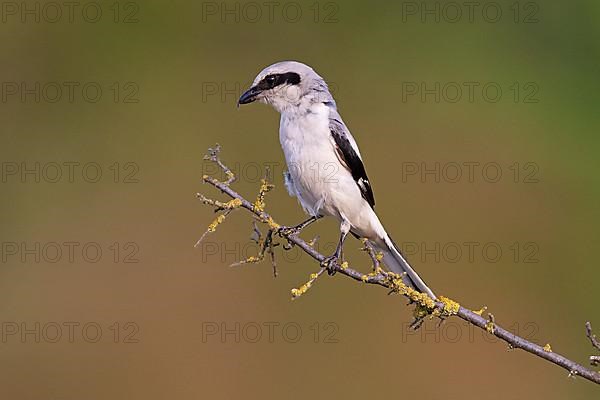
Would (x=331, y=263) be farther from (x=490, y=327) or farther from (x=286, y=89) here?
(x=286, y=89)

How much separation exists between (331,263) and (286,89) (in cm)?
117

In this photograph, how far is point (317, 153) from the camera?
4383 millimetres

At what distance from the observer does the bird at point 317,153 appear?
4.39 metres

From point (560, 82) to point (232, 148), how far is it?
14.8 ft

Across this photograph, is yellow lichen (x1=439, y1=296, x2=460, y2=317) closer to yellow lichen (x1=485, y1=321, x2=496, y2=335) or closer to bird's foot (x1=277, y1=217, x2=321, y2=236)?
yellow lichen (x1=485, y1=321, x2=496, y2=335)

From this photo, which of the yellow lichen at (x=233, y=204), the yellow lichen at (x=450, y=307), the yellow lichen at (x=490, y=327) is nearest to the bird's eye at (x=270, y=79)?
the yellow lichen at (x=233, y=204)

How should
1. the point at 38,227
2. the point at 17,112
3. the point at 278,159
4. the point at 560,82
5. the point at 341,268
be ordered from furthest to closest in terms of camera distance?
the point at 560,82, the point at 17,112, the point at 38,227, the point at 278,159, the point at 341,268

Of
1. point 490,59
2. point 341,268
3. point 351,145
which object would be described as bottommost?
point 341,268

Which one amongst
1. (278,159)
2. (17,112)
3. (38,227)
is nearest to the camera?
(278,159)

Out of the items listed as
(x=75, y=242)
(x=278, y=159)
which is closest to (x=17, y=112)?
(x=75, y=242)

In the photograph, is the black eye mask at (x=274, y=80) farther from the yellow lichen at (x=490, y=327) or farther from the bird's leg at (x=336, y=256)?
the yellow lichen at (x=490, y=327)

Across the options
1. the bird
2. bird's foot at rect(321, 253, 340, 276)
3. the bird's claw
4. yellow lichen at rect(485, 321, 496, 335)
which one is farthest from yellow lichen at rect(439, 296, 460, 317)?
the bird

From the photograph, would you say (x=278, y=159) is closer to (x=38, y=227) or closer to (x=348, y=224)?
(x=38, y=227)

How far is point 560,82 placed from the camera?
10.7m
